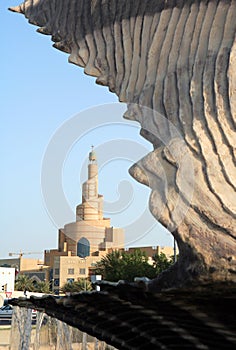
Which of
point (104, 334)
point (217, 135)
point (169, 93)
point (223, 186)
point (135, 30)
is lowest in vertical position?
point (104, 334)

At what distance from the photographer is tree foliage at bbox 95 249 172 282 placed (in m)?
38.0

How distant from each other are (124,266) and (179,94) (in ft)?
116

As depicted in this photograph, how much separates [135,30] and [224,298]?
7.78 ft

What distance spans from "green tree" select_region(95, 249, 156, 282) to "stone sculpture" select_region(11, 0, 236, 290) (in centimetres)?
3283

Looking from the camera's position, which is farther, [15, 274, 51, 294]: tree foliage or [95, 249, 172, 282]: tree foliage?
[15, 274, 51, 294]: tree foliage

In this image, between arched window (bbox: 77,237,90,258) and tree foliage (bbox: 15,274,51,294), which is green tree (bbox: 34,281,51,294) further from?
arched window (bbox: 77,237,90,258)

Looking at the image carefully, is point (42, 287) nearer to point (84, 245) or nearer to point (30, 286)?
point (30, 286)

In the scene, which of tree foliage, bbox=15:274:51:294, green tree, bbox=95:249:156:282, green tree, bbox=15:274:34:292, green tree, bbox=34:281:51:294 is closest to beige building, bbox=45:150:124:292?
green tree, bbox=95:249:156:282

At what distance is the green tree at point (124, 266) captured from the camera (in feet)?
124

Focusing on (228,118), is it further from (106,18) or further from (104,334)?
(104,334)

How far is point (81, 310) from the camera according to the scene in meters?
4.58

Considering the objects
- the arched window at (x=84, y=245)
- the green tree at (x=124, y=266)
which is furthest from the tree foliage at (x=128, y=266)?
the arched window at (x=84, y=245)

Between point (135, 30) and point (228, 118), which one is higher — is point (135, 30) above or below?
above

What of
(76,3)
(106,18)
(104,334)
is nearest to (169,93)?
(106,18)
